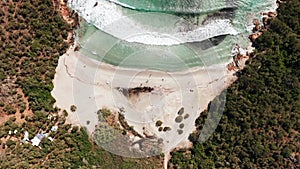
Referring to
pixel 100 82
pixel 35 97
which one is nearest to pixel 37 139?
pixel 35 97

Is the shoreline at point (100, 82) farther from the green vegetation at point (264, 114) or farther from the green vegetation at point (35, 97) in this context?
the green vegetation at point (264, 114)

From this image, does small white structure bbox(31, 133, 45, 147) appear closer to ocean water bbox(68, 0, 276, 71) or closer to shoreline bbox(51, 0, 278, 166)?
shoreline bbox(51, 0, 278, 166)

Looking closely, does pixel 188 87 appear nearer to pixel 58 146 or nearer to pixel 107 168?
pixel 107 168

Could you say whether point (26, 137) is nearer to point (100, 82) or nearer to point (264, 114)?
point (100, 82)

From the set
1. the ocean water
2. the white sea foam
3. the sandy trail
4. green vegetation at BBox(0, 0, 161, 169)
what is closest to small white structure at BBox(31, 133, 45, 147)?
green vegetation at BBox(0, 0, 161, 169)

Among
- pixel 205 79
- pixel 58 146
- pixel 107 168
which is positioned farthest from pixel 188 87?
pixel 58 146

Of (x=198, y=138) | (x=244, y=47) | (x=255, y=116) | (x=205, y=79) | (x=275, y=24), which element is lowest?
(x=198, y=138)

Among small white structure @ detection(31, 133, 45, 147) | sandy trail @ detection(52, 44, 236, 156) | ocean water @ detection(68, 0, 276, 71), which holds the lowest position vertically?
small white structure @ detection(31, 133, 45, 147)
